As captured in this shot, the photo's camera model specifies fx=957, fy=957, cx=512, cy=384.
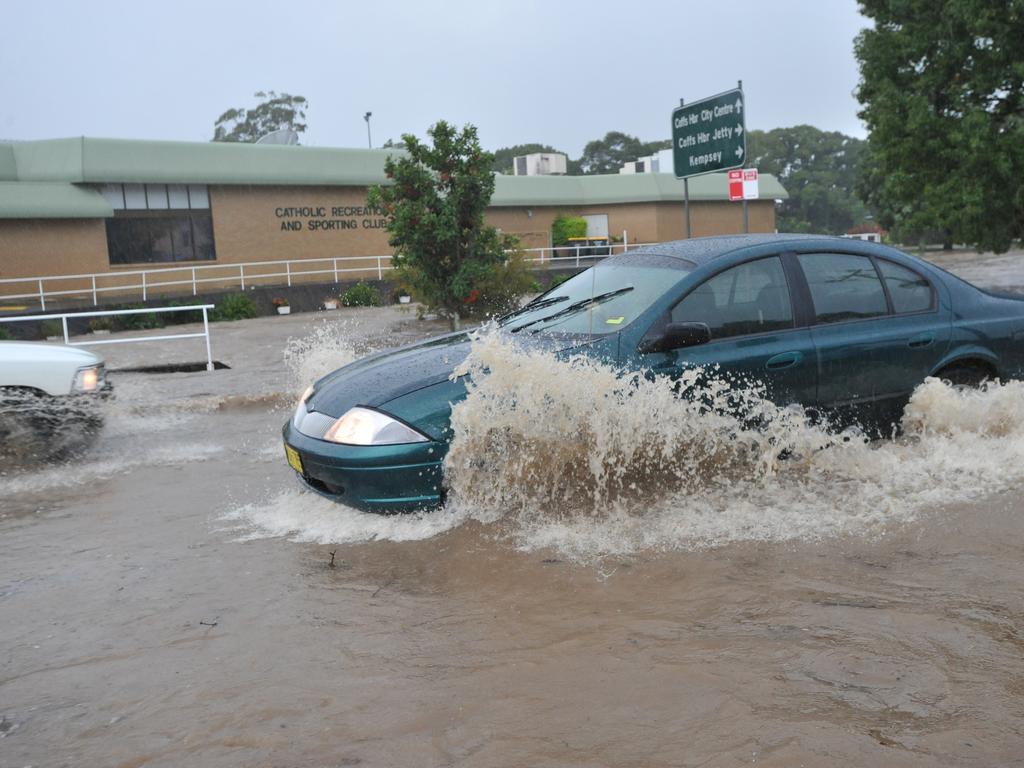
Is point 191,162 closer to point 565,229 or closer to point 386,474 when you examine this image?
point 565,229

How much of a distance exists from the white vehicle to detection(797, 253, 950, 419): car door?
573 cm

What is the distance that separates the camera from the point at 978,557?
4.62 meters

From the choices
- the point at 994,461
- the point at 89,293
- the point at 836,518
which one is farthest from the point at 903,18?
the point at 89,293

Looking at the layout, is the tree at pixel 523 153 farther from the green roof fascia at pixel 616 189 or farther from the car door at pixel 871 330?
the car door at pixel 871 330

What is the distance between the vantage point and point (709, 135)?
41.9 feet

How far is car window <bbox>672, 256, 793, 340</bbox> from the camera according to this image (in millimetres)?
5551

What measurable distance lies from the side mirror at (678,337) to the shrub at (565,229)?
105 ft

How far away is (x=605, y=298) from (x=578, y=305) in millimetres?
215

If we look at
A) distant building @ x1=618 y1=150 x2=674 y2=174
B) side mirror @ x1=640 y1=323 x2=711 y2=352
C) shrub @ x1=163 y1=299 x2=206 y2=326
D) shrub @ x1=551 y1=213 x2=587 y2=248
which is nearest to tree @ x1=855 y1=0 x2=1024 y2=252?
side mirror @ x1=640 y1=323 x2=711 y2=352

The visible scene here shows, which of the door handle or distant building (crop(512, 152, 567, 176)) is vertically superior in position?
distant building (crop(512, 152, 567, 176))

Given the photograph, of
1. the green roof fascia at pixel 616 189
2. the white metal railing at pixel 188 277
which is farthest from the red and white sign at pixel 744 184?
the green roof fascia at pixel 616 189

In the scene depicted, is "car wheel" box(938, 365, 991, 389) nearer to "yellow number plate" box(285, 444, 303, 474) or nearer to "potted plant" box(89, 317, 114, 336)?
"yellow number plate" box(285, 444, 303, 474)

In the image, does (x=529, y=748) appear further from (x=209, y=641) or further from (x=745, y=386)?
(x=745, y=386)

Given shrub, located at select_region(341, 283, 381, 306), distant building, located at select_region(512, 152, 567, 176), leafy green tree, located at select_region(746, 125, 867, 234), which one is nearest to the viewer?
shrub, located at select_region(341, 283, 381, 306)
